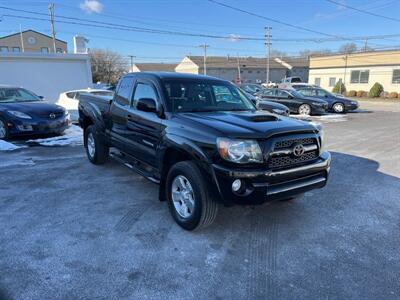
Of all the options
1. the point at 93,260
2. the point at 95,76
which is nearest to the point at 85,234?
the point at 93,260

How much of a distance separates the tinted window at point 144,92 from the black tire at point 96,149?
165cm

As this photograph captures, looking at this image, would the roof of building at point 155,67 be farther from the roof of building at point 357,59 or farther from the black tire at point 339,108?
the black tire at point 339,108

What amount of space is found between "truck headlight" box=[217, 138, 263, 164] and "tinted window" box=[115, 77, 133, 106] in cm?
239

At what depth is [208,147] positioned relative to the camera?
11.0 feet

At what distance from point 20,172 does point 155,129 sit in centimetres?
346

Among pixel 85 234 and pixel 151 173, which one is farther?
pixel 151 173

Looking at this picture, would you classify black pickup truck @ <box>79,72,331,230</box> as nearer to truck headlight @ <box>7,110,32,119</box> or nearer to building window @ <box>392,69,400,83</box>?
truck headlight @ <box>7,110,32,119</box>

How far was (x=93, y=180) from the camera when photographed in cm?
559

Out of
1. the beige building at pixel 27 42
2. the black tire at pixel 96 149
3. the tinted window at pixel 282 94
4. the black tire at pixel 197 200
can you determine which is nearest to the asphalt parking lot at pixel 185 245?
the black tire at pixel 197 200

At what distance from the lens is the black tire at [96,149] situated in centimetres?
622

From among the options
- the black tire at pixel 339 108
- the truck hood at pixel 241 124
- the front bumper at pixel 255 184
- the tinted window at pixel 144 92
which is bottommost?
the black tire at pixel 339 108

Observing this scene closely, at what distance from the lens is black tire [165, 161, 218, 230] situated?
3.42 meters

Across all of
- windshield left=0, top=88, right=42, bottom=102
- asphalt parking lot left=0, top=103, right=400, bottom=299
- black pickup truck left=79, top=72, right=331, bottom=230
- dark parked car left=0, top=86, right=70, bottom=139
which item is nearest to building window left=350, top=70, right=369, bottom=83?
asphalt parking lot left=0, top=103, right=400, bottom=299

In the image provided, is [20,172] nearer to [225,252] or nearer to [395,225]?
[225,252]
